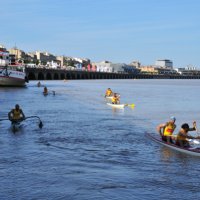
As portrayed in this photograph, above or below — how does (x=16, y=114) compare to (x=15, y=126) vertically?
above

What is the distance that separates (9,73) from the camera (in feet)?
272

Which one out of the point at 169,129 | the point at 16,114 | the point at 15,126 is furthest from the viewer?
the point at 15,126

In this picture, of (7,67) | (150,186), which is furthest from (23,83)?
(150,186)

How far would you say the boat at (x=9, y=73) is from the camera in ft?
269

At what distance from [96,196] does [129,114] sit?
28007 mm

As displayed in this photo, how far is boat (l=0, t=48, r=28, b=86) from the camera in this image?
82.1 metres

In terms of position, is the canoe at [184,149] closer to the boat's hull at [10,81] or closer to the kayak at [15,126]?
the kayak at [15,126]

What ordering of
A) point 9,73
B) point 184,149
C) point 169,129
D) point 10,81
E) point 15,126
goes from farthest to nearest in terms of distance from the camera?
1. point 10,81
2. point 9,73
3. point 15,126
4. point 169,129
5. point 184,149

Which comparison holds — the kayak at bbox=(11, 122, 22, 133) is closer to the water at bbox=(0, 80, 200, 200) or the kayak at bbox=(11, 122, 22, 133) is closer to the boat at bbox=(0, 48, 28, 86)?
the water at bbox=(0, 80, 200, 200)

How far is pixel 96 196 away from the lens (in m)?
15.1

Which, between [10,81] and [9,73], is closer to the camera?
[9,73]

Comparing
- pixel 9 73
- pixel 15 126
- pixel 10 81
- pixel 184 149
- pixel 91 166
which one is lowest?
pixel 91 166

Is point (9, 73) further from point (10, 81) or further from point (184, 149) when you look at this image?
point (184, 149)

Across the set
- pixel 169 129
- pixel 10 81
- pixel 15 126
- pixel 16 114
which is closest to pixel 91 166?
pixel 169 129
